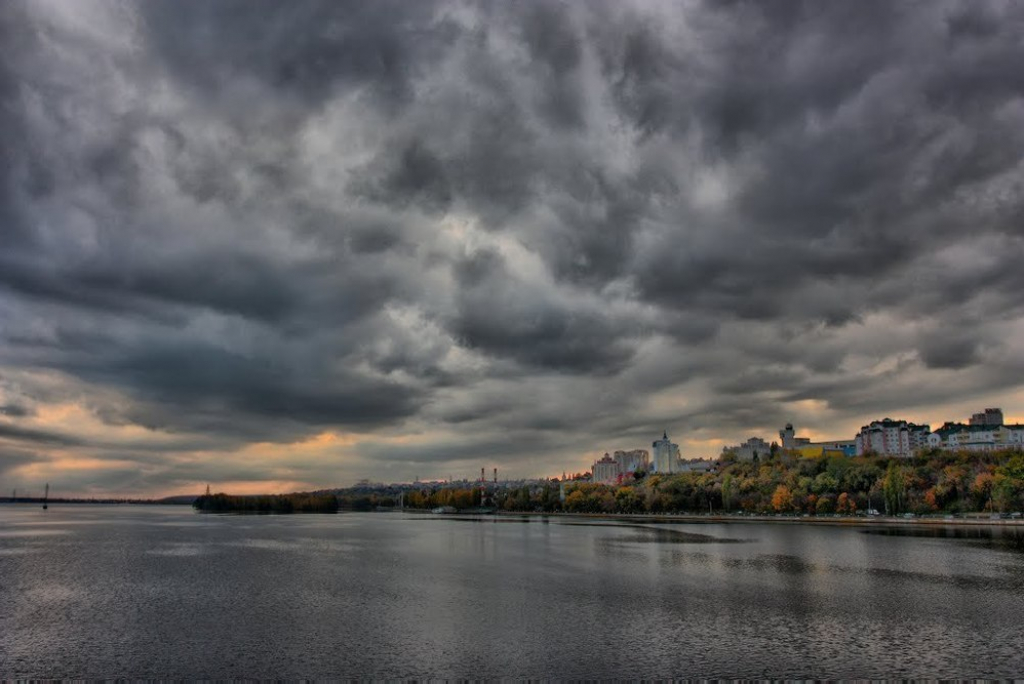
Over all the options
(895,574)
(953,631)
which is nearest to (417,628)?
(953,631)

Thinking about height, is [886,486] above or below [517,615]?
above

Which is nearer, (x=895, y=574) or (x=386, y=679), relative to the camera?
(x=386, y=679)

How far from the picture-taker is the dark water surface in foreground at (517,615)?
3027cm

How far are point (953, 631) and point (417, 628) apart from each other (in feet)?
91.7

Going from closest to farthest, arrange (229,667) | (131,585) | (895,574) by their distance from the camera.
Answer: (229,667)
(131,585)
(895,574)

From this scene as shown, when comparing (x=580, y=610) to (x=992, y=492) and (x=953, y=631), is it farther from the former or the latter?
(x=992, y=492)

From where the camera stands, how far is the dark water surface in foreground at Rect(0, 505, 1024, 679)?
99.3 ft

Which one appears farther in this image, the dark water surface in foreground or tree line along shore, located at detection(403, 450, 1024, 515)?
tree line along shore, located at detection(403, 450, 1024, 515)

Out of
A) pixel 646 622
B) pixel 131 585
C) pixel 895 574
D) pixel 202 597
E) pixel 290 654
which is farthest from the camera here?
pixel 895 574

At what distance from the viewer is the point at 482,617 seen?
4038 centimetres

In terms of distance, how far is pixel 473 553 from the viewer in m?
84.7

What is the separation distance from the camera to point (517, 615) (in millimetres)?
40875

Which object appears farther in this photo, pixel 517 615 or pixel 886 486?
pixel 886 486

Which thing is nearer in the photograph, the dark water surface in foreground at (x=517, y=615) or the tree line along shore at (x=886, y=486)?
the dark water surface in foreground at (x=517, y=615)
